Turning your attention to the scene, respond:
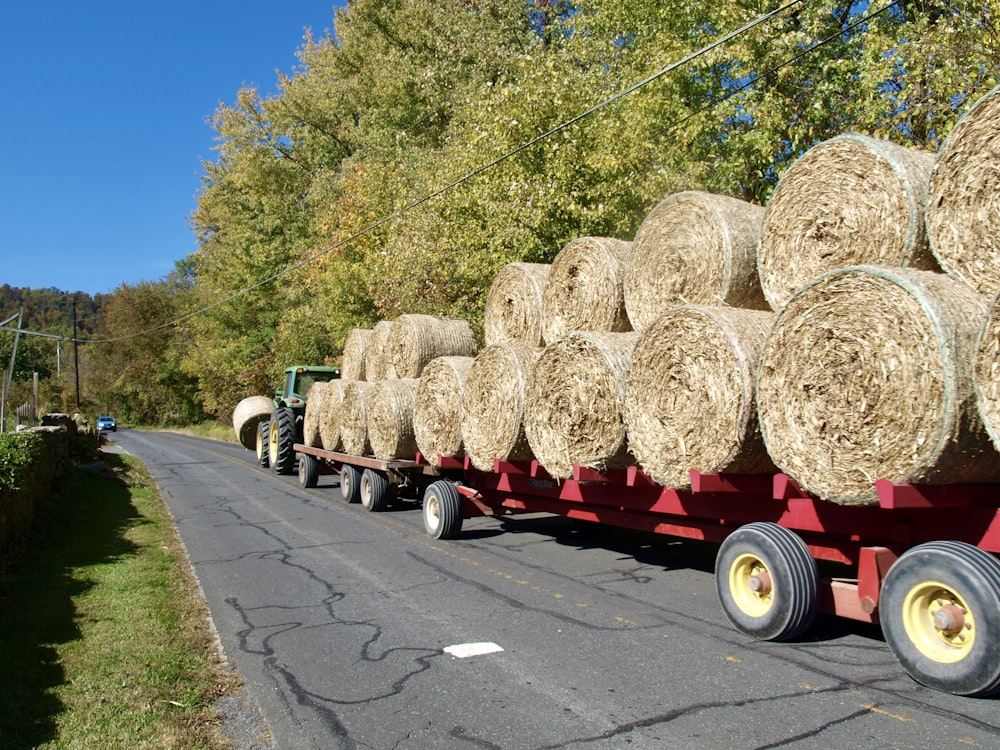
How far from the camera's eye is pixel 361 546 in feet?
34.8

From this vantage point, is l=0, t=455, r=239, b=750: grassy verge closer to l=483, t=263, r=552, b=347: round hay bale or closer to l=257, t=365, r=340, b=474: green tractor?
l=483, t=263, r=552, b=347: round hay bale

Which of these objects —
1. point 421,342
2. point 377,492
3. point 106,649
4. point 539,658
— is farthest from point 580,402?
point 377,492

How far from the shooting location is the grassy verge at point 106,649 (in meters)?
4.70

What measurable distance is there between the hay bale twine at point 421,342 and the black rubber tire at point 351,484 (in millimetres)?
1888

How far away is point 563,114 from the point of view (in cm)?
1638

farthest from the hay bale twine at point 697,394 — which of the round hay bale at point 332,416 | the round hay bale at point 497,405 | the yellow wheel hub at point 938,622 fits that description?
the round hay bale at point 332,416

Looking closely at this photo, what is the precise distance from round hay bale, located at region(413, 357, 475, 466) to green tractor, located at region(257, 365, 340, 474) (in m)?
8.50

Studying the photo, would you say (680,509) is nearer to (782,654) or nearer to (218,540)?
(782,654)

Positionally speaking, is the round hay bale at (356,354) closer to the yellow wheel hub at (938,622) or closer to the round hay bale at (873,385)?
the round hay bale at (873,385)

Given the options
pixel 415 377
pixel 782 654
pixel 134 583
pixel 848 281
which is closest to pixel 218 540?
pixel 134 583

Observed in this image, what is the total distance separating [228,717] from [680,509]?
13.2ft

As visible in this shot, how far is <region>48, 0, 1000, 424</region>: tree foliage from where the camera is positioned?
13.4m

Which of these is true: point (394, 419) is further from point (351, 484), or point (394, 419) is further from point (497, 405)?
point (497, 405)

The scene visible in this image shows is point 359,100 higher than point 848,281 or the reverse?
higher
